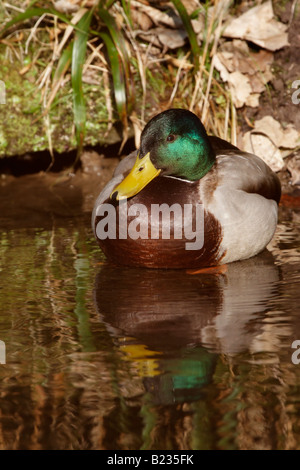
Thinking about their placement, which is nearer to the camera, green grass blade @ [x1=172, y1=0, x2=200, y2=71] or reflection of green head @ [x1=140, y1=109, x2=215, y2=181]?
reflection of green head @ [x1=140, y1=109, x2=215, y2=181]

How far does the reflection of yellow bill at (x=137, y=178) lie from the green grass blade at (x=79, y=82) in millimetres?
1684

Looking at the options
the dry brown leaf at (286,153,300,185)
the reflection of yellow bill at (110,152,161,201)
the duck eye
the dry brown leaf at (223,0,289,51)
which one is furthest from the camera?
the dry brown leaf at (223,0,289,51)

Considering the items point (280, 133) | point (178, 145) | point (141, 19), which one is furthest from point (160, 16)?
point (178, 145)

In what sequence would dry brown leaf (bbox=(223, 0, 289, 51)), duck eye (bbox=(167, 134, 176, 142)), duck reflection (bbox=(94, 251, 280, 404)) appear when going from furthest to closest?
dry brown leaf (bbox=(223, 0, 289, 51)) → duck eye (bbox=(167, 134, 176, 142)) → duck reflection (bbox=(94, 251, 280, 404))

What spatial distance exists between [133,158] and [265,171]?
0.75m

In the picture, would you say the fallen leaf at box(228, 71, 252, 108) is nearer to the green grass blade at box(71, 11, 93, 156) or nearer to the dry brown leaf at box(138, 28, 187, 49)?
the dry brown leaf at box(138, 28, 187, 49)

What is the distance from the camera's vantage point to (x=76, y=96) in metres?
5.79

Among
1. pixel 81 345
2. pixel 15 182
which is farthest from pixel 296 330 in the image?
pixel 15 182

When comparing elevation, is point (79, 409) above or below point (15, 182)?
above

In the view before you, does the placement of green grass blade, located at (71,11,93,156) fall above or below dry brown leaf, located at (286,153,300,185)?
above

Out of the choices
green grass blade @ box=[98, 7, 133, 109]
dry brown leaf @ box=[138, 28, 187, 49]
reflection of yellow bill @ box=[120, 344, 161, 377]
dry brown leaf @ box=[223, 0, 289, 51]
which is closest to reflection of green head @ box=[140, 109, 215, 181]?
reflection of yellow bill @ box=[120, 344, 161, 377]

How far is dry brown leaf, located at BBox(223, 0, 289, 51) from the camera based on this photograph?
6.25 meters

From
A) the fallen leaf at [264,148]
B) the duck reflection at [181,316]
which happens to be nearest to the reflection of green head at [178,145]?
the duck reflection at [181,316]
